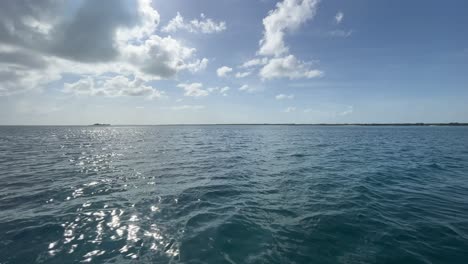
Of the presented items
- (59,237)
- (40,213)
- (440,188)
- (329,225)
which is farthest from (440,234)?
(40,213)

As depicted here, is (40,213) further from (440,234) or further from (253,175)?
(440,234)

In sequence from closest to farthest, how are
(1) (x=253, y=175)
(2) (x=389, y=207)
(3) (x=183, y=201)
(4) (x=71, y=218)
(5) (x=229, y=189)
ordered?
(4) (x=71, y=218), (2) (x=389, y=207), (3) (x=183, y=201), (5) (x=229, y=189), (1) (x=253, y=175)

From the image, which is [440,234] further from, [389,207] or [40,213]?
[40,213]

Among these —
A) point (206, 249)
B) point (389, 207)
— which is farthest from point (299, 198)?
point (206, 249)

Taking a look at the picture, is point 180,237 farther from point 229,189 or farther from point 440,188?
Result: point 440,188

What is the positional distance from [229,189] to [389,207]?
8411mm

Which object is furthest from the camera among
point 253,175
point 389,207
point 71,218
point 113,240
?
point 253,175

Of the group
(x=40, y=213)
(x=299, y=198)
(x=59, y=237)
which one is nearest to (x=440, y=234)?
(x=299, y=198)

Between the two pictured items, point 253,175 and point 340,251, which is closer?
point 340,251

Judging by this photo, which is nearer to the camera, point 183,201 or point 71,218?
point 71,218

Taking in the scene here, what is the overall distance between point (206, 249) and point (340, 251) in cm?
430

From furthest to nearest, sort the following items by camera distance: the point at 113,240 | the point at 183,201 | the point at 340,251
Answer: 1. the point at 183,201
2. the point at 113,240
3. the point at 340,251

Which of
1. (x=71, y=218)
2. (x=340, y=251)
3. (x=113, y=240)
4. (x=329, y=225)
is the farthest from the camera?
(x=71, y=218)

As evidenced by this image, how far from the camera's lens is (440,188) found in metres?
13.0
